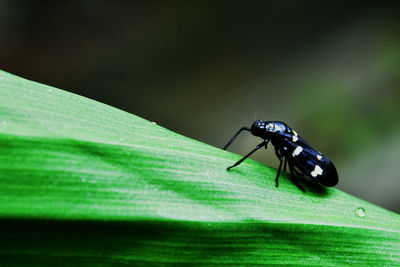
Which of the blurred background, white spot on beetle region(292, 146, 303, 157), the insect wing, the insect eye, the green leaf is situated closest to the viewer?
the green leaf

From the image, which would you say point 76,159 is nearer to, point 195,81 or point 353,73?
point 195,81

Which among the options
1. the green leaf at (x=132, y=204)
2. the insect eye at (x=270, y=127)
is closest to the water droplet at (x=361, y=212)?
the green leaf at (x=132, y=204)

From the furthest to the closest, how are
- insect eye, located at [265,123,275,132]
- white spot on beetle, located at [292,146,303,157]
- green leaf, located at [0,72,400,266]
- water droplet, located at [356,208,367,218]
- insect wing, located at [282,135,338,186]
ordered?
insect eye, located at [265,123,275,132]
white spot on beetle, located at [292,146,303,157]
insect wing, located at [282,135,338,186]
water droplet, located at [356,208,367,218]
green leaf, located at [0,72,400,266]

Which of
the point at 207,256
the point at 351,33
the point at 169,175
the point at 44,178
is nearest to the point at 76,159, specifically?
the point at 44,178

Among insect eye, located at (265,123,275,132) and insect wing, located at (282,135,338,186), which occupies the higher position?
insect eye, located at (265,123,275,132)

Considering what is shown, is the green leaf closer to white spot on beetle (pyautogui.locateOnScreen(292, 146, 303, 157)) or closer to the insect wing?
the insect wing

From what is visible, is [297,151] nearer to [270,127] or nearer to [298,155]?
[298,155]

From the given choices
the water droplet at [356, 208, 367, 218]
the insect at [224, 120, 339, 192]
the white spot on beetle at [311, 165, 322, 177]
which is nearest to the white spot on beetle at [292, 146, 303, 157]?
the insect at [224, 120, 339, 192]
